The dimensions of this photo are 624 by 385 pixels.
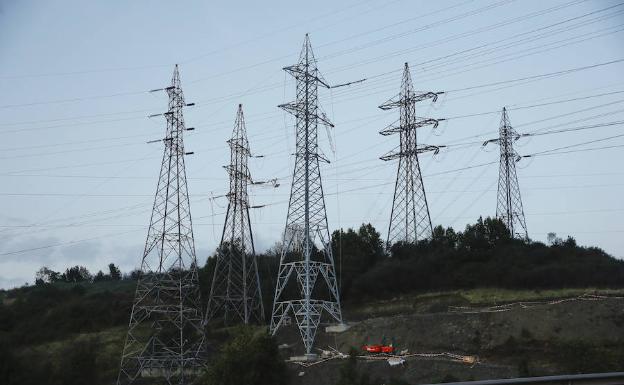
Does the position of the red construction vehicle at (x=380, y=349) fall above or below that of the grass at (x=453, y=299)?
below

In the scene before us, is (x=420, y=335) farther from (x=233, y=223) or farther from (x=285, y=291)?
(x=285, y=291)

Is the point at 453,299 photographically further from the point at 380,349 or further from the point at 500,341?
the point at 500,341

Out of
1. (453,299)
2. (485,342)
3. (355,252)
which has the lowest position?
(485,342)

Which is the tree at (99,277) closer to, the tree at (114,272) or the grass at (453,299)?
the tree at (114,272)

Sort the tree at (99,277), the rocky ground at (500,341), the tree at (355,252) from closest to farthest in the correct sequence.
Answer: the rocky ground at (500,341)
the tree at (355,252)
the tree at (99,277)

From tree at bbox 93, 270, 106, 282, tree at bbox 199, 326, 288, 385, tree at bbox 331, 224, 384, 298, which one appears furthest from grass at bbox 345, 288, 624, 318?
tree at bbox 93, 270, 106, 282

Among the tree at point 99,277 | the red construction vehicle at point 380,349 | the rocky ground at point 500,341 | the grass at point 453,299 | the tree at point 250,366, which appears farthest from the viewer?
the tree at point 99,277

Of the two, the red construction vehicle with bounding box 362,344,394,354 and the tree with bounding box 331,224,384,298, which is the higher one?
the tree with bounding box 331,224,384,298

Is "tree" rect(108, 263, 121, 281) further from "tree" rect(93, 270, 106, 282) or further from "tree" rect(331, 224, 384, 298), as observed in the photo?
"tree" rect(331, 224, 384, 298)

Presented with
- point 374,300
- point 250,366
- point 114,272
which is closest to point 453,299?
point 374,300

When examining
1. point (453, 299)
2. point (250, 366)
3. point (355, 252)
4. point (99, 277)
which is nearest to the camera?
point (250, 366)

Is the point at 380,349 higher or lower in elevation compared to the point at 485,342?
lower

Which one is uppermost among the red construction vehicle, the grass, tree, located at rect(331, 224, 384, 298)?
tree, located at rect(331, 224, 384, 298)

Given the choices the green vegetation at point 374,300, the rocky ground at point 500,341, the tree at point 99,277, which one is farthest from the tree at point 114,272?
the rocky ground at point 500,341
